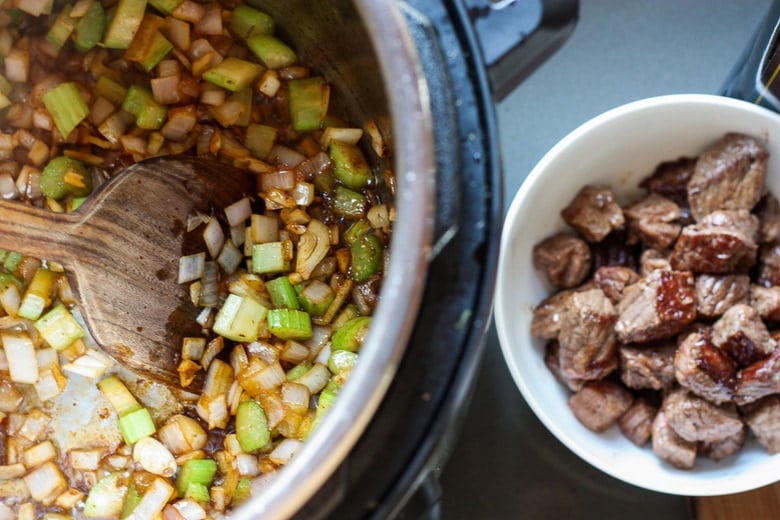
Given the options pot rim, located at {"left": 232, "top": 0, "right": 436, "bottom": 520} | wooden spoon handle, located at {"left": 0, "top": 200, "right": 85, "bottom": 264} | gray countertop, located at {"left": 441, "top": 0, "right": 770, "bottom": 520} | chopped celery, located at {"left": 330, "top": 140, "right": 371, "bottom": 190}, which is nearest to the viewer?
pot rim, located at {"left": 232, "top": 0, "right": 436, "bottom": 520}

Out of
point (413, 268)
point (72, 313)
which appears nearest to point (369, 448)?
point (413, 268)

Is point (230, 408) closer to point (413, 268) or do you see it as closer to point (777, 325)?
point (413, 268)

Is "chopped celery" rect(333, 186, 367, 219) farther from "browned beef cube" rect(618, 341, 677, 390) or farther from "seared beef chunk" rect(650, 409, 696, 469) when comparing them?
"seared beef chunk" rect(650, 409, 696, 469)

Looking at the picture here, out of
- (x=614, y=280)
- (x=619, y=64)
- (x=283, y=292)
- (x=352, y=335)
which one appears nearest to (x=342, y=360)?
(x=352, y=335)

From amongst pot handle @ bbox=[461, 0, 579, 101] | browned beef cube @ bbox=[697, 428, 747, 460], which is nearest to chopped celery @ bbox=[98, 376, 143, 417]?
pot handle @ bbox=[461, 0, 579, 101]

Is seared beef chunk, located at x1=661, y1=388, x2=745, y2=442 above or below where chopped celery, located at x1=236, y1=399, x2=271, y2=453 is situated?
above
